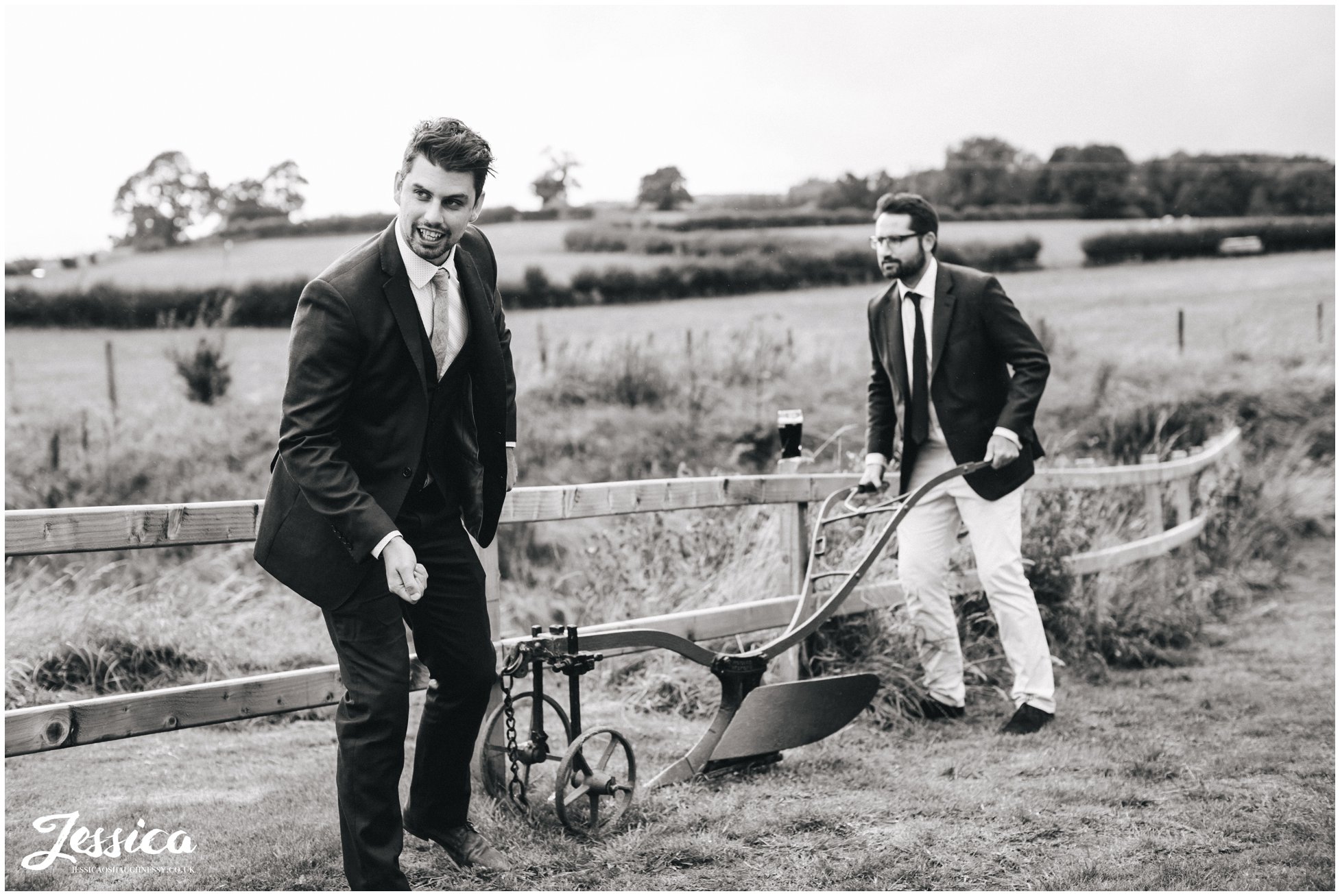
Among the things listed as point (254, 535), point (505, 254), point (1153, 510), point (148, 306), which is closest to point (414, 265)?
point (254, 535)

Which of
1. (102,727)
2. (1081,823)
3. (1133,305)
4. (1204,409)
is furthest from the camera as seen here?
(1133,305)

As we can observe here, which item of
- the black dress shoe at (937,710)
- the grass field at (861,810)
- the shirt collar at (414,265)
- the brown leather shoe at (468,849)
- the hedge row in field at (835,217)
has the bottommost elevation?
the black dress shoe at (937,710)

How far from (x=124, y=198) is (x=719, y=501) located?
12.5 meters

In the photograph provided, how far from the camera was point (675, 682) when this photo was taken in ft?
18.3

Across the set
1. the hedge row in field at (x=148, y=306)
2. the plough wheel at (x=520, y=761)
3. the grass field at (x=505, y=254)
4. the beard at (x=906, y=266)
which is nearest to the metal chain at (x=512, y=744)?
the plough wheel at (x=520, y=761)

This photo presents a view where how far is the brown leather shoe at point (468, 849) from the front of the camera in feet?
11.3

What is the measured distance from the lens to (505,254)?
1683 cm

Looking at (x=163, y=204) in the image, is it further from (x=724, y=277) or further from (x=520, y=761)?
(x=520, y=761)

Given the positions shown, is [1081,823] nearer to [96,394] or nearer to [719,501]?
[719,501]

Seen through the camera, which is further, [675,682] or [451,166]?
[675,682]

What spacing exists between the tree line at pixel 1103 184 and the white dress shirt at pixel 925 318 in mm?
14043

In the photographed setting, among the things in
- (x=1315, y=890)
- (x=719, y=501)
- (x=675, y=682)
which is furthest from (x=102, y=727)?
(x=1315, y=890)

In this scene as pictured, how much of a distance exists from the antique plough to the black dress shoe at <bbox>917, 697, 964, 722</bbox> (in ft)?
2.47

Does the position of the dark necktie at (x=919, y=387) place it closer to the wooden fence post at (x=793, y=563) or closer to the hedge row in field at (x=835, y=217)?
the wooden fence post at (x=793, y=563)
